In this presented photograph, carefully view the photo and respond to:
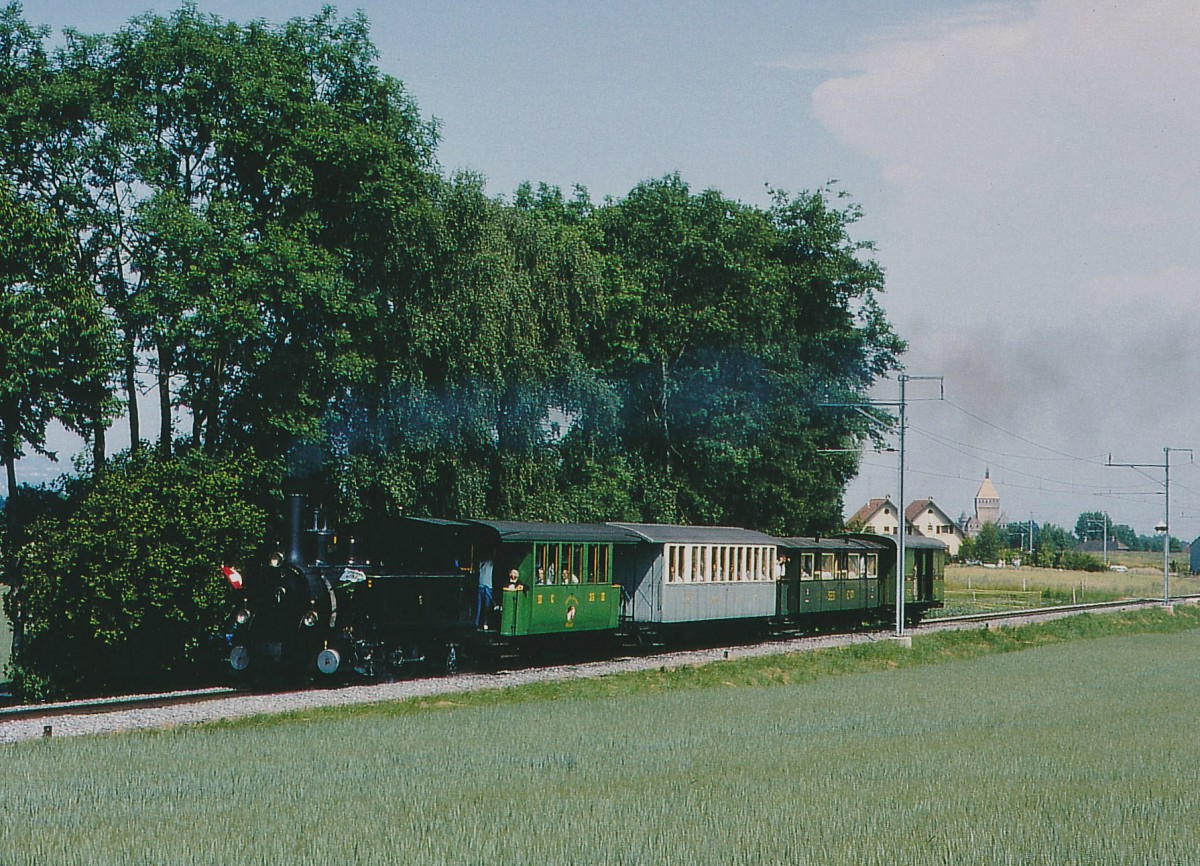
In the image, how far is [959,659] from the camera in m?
37.4

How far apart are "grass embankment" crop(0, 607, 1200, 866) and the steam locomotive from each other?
256 centimetres

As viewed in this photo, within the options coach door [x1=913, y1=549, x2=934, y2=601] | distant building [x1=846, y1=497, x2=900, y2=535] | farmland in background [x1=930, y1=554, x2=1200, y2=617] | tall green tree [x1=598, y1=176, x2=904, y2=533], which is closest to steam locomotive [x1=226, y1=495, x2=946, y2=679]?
tall green tree [x1=598, y1=176, x2=904, y2=533]

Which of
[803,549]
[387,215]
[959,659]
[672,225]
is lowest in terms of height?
[959,659]

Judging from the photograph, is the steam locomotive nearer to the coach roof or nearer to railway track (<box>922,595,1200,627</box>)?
the coach roof

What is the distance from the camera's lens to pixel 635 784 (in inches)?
567

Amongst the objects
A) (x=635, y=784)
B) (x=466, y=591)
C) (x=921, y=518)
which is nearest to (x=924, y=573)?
(x=466, y=591)

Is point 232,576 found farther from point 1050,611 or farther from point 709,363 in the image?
point 1050,611

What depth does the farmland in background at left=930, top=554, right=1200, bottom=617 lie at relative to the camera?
69438 millimetres

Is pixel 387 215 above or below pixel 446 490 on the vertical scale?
above

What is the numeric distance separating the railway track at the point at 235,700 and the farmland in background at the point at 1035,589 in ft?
109

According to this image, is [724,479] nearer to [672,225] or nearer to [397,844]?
[672,225]

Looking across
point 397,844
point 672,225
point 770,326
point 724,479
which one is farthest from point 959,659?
point 397,844

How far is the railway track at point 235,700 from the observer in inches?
760

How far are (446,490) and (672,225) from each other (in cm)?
1890
